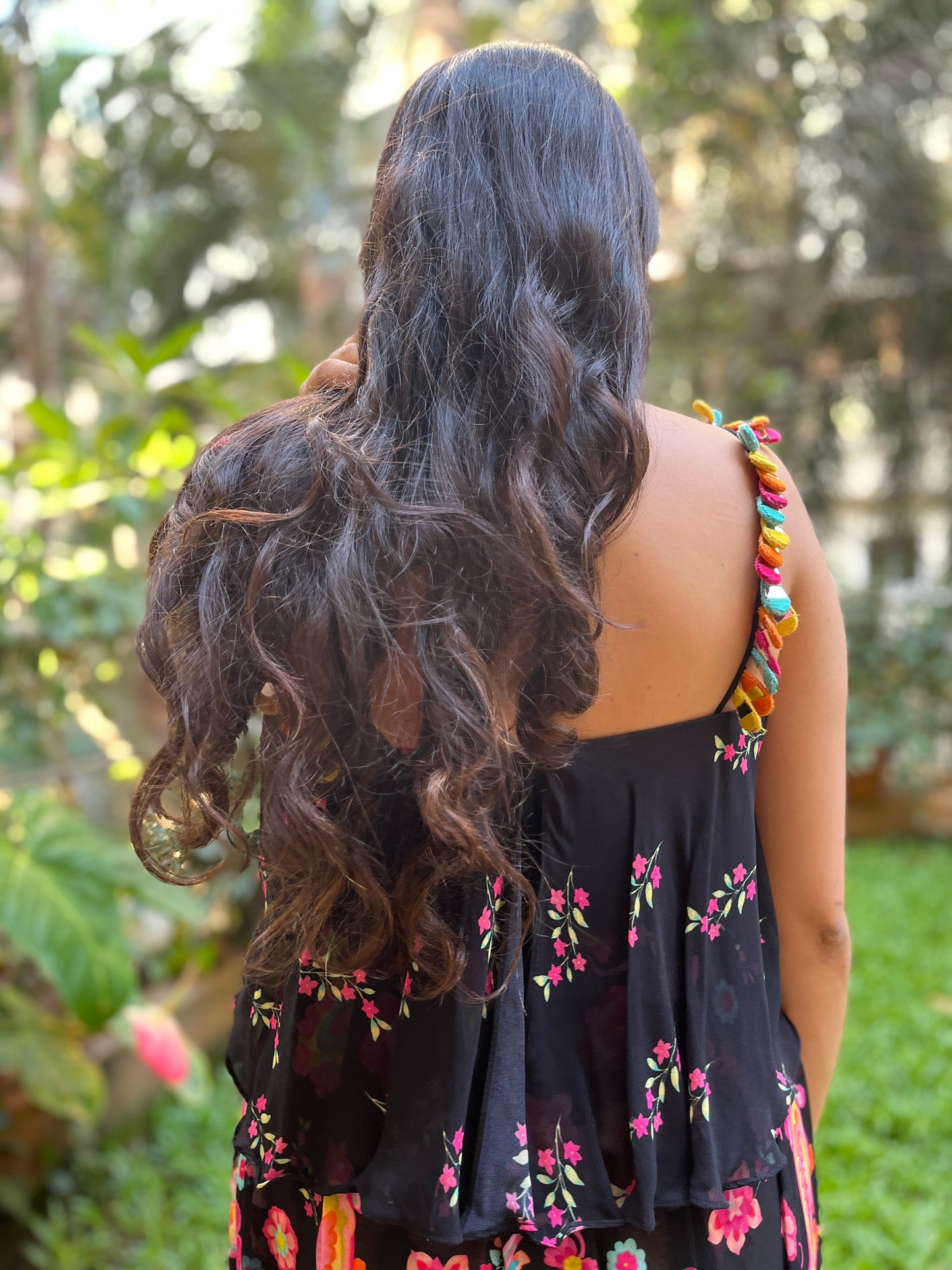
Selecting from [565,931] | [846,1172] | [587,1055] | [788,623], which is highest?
[788,623]

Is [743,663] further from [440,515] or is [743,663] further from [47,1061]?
[47,1061]

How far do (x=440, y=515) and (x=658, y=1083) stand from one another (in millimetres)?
577

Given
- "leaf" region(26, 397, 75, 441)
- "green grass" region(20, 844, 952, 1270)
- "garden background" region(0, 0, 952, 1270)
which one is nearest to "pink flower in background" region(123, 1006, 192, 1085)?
"garden background" region(0, 0, 952, 1270)

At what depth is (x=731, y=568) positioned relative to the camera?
95cm

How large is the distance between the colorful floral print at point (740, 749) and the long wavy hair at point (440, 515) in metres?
0.18

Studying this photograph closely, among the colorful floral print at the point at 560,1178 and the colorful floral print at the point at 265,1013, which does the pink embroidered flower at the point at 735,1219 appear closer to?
the colorful floral print at the point at 560,1178

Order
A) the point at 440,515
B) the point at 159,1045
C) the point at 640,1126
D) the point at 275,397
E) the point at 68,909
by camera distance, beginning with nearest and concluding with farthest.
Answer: the point at 440,515, the point at 640,1126, the point at 68,909, the point at 159,1045, the point at 275,397

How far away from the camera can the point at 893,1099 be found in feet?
9.96

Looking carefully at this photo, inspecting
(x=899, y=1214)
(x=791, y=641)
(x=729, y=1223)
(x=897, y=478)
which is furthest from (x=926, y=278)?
(x=729, y=1223)

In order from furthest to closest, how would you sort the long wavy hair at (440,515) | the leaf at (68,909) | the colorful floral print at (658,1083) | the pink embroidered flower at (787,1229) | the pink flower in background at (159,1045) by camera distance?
1. the pink flower in background at (159,1045)
2. the leaf at (68,909)
3. the pink embroidered flower at (787,1229)
4. the colorful floral print at (658,1083)
5. the long wavy hair at (440,515)

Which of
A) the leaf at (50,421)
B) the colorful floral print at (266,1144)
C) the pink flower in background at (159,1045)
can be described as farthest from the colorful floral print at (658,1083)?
the leaf at (50,421)

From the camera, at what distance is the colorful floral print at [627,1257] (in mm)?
954

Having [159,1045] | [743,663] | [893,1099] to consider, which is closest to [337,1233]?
[743,663]

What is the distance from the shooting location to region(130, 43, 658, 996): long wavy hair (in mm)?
831
